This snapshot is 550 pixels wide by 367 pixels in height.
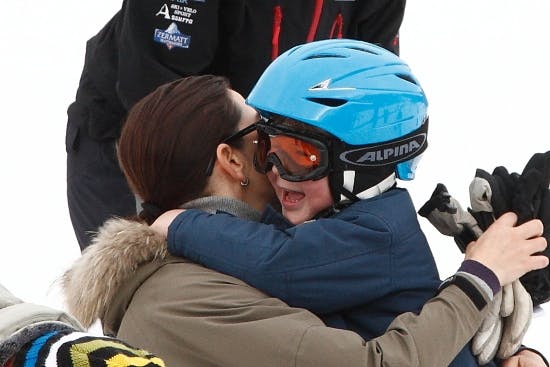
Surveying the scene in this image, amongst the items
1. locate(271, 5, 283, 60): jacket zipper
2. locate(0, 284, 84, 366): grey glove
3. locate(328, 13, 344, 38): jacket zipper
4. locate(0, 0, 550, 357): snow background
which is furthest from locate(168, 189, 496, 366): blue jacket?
locate(0, 0, 550, 357): snow background

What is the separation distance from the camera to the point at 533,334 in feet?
13.3

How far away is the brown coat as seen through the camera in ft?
6.01

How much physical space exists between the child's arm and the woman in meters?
0.04

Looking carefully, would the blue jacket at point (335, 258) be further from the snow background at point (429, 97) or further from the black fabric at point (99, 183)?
the snow background at point (429, 97)

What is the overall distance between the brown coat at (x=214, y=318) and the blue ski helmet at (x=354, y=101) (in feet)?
1.07

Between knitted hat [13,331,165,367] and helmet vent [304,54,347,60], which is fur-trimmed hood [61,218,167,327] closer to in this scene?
helmet vent [304,54,347,60]

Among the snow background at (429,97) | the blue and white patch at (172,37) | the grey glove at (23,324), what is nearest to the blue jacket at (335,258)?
the grey glove at (23,324)

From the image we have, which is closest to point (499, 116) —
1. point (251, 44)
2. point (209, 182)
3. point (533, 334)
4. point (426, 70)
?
point (426, 70)

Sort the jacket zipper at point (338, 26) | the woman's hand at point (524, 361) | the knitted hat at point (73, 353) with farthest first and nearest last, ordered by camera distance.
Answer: the jacket zipper at point (338, 26) < the woman's hand at point (524, 361) < the knitted hat at point (73, 353)

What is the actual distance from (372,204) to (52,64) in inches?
224

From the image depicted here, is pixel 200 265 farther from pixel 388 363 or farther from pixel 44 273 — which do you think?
pixel 44 273

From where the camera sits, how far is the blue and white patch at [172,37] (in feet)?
9.68

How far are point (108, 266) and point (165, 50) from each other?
1134 mm

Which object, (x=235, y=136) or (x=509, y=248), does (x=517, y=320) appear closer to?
(x=509, y=248)
